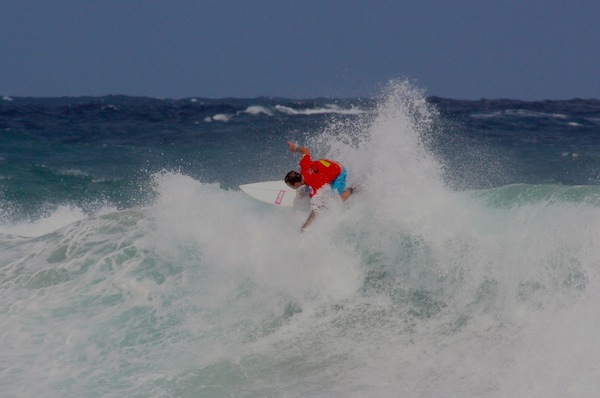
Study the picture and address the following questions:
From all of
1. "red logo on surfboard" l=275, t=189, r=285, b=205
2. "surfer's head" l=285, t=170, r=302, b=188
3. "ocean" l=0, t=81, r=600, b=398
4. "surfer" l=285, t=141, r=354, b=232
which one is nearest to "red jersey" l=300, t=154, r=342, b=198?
"surfer" l=285, t=141, r=354, b=232

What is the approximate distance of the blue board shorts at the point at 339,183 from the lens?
382 inches

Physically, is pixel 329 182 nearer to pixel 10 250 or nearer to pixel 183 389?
pixel 183 389

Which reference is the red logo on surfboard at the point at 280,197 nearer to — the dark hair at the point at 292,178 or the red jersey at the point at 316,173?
the red jersey at the point at 316,173

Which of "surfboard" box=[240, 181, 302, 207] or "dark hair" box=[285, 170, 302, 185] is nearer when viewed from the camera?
"dark hair" box=[285, 170, 302, 185]

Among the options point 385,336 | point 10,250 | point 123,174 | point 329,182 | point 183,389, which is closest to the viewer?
point 183,389

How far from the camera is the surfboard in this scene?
401 inches

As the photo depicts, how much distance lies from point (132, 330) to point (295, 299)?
2.13 metres

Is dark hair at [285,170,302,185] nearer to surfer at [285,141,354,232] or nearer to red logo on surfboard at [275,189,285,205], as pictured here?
surfer at [285,141,354,232]

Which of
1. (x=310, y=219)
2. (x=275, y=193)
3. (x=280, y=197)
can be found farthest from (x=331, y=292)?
(x=275, y=193)

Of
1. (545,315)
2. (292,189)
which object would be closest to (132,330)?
(292,189)

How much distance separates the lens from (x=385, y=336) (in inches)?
326

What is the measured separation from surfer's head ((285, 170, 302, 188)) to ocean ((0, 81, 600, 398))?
59 cm

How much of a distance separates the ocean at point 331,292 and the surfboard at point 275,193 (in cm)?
22

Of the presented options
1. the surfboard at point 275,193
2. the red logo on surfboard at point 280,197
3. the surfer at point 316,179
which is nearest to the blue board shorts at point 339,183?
the surfer at point 316,179
